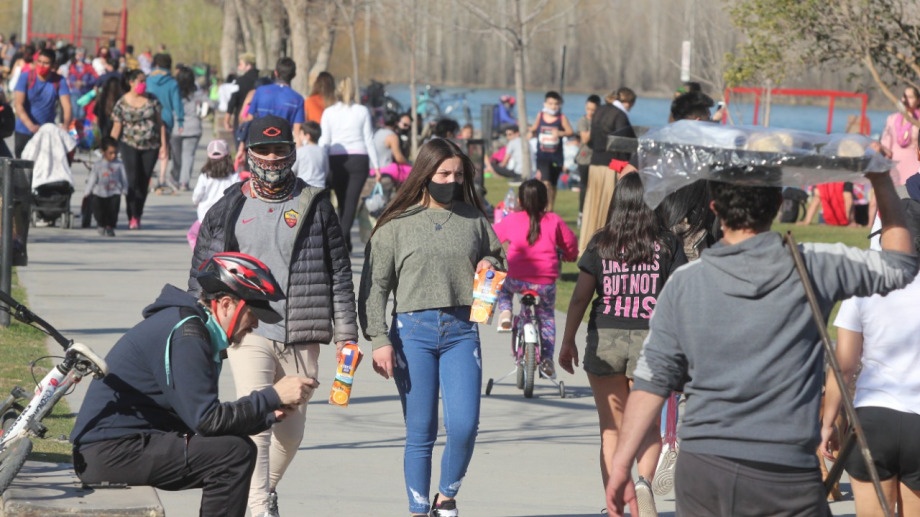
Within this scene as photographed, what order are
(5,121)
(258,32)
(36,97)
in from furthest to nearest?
1. (258,32)
2. (36,97)
3. (5,121)

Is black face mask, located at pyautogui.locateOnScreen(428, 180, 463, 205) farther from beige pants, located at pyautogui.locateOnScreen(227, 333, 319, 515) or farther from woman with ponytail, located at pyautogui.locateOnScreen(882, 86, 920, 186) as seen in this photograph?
woman with ponytail, located at pyautogui.locateOnScreen(882, 86, 920, 186)

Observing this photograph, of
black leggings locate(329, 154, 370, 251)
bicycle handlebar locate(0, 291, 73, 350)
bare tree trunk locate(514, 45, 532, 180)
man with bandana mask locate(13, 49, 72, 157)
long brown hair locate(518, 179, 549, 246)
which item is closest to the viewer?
bicycle handlebar locate(0, 291, 73, 350)

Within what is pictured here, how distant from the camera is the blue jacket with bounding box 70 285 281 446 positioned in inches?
205

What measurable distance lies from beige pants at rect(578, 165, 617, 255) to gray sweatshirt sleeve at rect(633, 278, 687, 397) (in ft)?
37.5

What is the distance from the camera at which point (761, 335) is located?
4105 millimetres

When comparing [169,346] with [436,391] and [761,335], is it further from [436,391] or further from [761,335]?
[761,335]

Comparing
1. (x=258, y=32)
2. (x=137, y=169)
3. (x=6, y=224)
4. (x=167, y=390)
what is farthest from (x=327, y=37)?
(x=167, y=390)

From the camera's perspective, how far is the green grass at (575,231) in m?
15.2

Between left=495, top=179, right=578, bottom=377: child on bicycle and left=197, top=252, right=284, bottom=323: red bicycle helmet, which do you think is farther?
left=495, top=179, right=578, bottom=377: child on bicycle

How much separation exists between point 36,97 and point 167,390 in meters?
14.2

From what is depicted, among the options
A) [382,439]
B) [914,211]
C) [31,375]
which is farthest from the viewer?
[31,375]

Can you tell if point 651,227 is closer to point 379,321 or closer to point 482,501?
point 379,321

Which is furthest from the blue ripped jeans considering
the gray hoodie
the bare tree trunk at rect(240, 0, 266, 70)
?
the bare tree trunk at rect(240, 0, 266, 70)

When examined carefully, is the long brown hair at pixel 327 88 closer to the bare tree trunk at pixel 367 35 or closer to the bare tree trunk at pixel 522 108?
the bare tree trunk at pixel 522 108
